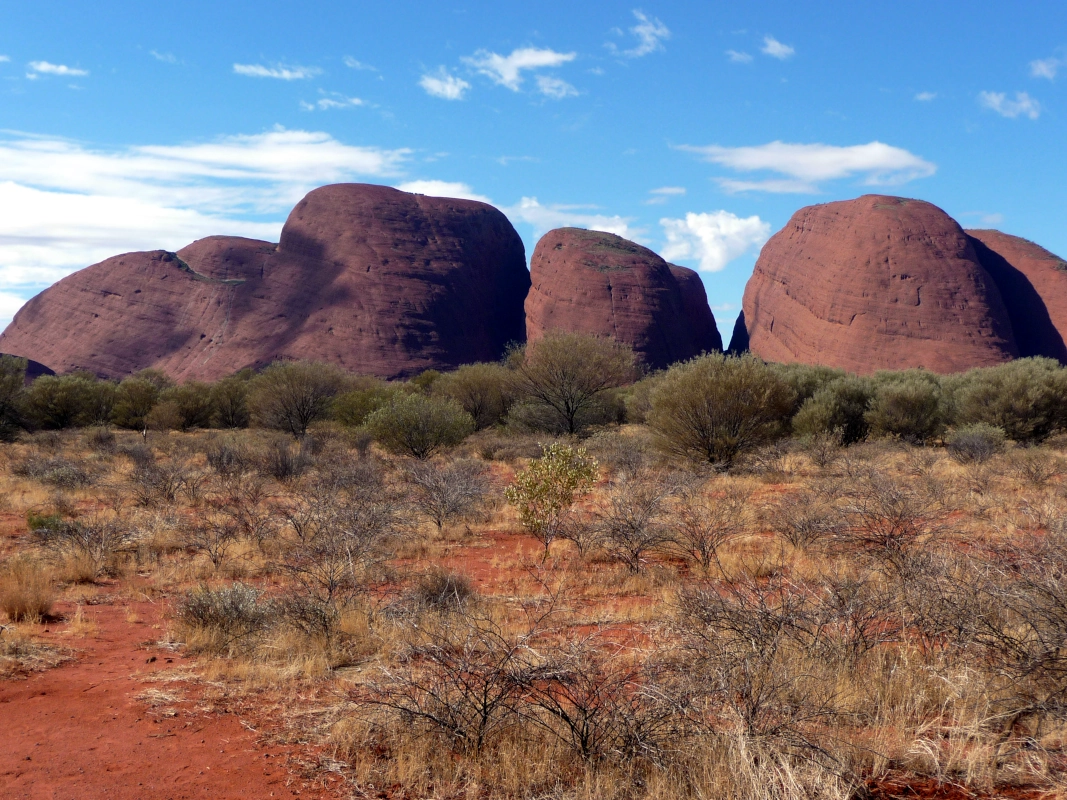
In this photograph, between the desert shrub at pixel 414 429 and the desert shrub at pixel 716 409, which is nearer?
the desert shrub at pixel 716 409

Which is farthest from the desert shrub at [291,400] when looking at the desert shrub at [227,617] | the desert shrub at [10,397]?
the desert shrub at [227,617]

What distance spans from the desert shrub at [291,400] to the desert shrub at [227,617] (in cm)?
2046

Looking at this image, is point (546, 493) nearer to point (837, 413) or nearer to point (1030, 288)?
point (837, 413)

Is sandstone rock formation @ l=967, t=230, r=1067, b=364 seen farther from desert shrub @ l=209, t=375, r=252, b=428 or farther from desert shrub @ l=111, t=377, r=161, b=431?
desert shrub @ l=111, t=377, r=161, b=431

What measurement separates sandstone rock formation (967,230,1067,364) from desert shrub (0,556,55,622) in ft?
187

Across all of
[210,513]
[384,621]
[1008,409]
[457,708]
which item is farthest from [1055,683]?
[1008,409]

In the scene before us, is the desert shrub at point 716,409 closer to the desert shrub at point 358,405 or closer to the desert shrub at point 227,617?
the desert shrub at point 358,405

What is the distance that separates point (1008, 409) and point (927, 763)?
20.0m

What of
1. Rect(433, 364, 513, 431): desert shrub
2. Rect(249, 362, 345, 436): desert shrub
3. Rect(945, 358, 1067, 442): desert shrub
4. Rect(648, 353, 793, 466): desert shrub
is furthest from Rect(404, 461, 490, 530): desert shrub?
Rect(249, 362, 345, 436): desert shrub

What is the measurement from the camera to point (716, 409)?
1486 centimetres

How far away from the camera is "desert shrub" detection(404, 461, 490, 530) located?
32.0ft

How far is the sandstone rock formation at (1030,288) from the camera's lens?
162 feet

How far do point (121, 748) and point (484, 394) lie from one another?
22667mm

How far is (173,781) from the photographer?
129 inches
